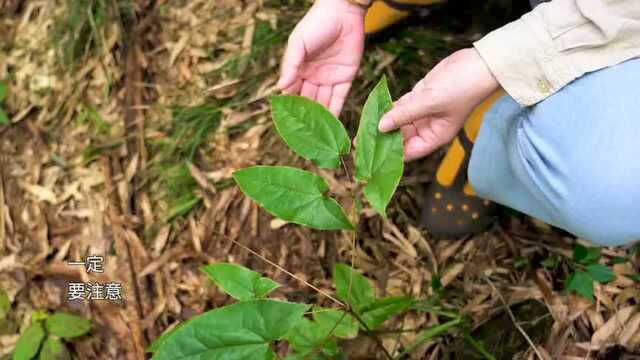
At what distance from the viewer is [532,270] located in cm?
105

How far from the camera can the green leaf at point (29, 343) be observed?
1140 mm

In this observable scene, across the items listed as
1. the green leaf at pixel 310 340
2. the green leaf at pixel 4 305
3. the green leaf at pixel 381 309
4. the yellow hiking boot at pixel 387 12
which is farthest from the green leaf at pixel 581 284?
the green leaf at pixel 4 305

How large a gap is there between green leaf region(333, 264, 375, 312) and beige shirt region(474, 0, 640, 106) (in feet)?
1.08

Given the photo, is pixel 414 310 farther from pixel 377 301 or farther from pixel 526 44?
pixel 526 44

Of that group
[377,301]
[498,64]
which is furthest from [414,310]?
[498,64]

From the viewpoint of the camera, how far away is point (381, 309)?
866 millimetres

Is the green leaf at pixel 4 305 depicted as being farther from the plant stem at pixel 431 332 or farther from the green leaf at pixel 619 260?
the green leaf at pixel 619 260

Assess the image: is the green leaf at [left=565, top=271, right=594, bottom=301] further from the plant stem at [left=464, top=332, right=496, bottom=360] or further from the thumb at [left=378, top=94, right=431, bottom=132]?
the thumb at [left=378, top=94, right=431, bottom=132]

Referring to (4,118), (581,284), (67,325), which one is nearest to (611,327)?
(581,284)

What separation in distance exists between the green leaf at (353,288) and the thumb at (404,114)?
0.25 metres

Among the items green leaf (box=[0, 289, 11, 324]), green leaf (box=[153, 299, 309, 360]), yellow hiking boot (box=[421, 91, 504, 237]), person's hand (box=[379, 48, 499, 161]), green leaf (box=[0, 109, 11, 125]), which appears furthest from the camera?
green leaf (box=[0, 109, 11, 125])

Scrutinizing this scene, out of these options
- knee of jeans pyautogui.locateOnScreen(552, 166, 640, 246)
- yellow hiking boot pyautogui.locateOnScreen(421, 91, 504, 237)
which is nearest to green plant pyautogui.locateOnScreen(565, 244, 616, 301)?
yellow hiking boot pyautogui.locateOnScreen(421, 91, 504, 237)

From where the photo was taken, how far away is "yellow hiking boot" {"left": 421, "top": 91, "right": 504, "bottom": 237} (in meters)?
1.07

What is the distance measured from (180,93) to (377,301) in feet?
2.13
